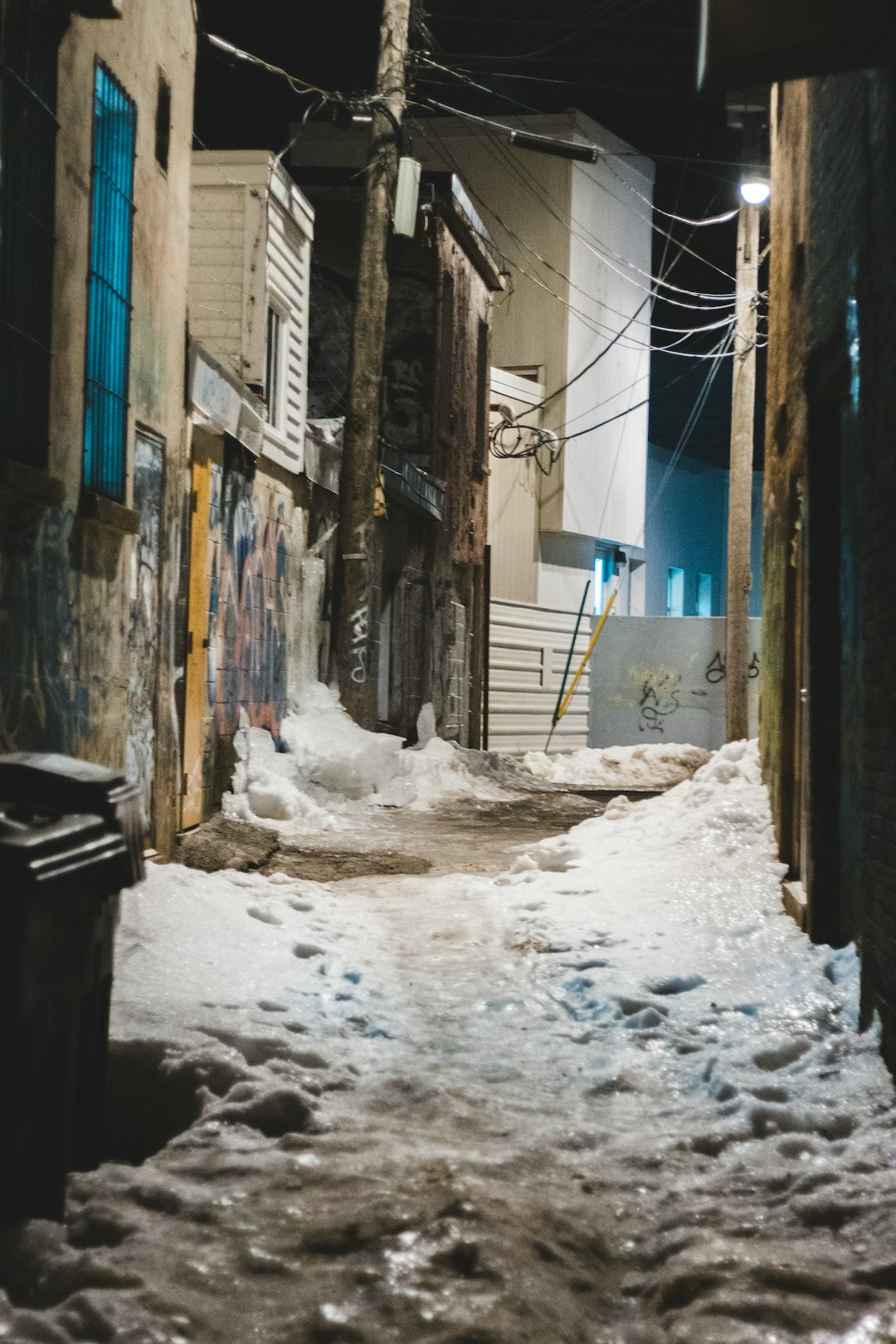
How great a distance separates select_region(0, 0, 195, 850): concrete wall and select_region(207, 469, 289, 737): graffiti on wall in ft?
3.39

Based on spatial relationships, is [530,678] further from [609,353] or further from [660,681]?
[609,353]

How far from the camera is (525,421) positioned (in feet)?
80.9

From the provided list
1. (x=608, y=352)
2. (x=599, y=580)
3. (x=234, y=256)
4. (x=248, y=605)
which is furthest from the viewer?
(x=599, y=580)

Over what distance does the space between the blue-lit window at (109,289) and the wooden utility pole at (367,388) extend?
19.1 ft

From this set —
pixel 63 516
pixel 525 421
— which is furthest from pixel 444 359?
pixel 63 516

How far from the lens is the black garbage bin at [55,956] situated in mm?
2629

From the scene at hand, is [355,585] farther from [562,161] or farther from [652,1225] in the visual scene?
[562,161]

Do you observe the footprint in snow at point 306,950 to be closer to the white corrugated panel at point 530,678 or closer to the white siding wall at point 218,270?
the white siding wall at point 218,270

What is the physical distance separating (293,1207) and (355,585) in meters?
10.3

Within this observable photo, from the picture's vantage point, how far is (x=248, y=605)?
1100 cm

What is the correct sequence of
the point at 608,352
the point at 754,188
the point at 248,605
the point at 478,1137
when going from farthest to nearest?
the point at 608,352, the point at 754,188, the point at 248,605, the point at 478,1137

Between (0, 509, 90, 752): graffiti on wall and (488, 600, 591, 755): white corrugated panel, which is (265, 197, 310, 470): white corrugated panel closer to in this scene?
(0, 509, 90, 752): graffiti on wall

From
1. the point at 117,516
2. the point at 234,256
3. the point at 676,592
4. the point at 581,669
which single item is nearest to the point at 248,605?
the point at 234,256

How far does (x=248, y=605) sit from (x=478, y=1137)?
7602 millimetres
